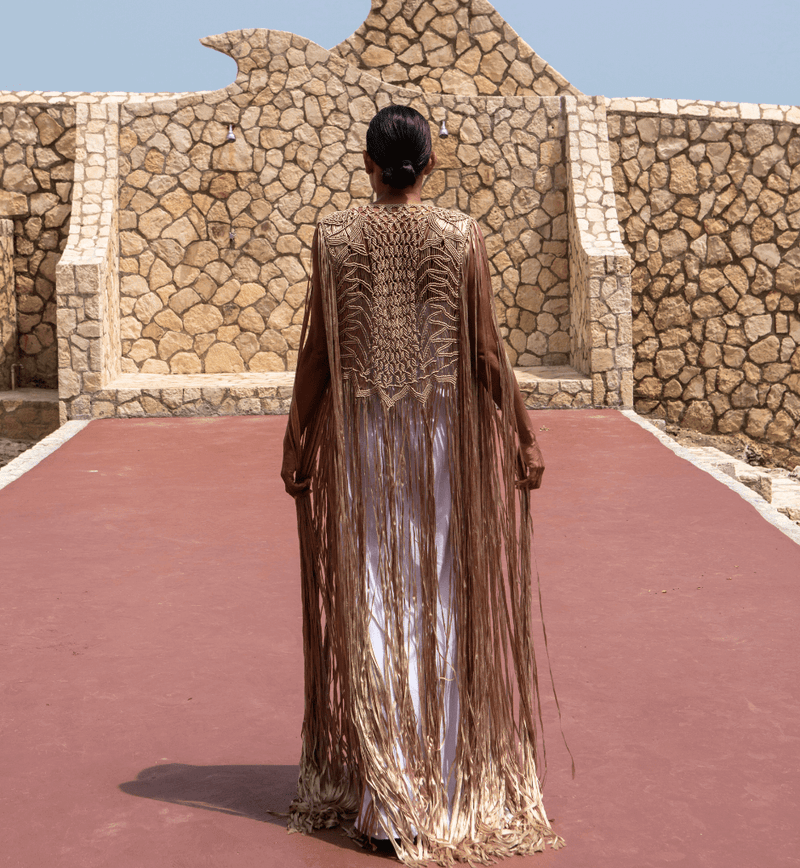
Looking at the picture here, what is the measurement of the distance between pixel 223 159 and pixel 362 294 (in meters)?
8.61

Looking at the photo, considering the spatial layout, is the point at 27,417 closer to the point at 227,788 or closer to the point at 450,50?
the point at 450,50

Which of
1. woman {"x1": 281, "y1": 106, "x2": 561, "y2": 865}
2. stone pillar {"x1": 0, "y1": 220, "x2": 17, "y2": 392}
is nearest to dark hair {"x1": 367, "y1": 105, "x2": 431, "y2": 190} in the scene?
woman {"x1": 281, "y1": 106, "x2": 561, "y2": 865}

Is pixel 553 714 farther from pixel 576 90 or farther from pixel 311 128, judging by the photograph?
pixel 576 90

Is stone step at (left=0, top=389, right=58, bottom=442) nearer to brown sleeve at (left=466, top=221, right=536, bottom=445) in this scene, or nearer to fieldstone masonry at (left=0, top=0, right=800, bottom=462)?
fieldstone masonry at (left=0, top=0, right=800, bottom=462)

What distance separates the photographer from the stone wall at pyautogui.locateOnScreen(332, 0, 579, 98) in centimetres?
1181

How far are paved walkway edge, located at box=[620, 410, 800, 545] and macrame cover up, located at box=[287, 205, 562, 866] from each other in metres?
2.99

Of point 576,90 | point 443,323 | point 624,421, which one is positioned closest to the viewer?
point 443,323

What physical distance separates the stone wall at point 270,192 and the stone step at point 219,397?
104 cm

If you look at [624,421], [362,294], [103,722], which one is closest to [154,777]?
[103,722]

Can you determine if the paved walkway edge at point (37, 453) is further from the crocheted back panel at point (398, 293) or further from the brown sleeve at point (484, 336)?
the brown sleeve at point (484, 336)

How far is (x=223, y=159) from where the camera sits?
10.3 metres

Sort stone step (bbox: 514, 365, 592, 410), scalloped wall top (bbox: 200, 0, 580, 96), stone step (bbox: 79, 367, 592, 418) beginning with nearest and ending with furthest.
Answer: stone step (bbox: 79, 367, 592, 418) < stone step (bbox: 514, 365, 592, 410) < scalloped wall top (bbox: 200, 0, 580, 96)

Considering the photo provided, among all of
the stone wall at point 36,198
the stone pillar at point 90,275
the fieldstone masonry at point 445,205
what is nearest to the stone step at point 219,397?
the stone pillar at point 90,275

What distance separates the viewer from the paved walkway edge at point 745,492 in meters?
5.01
